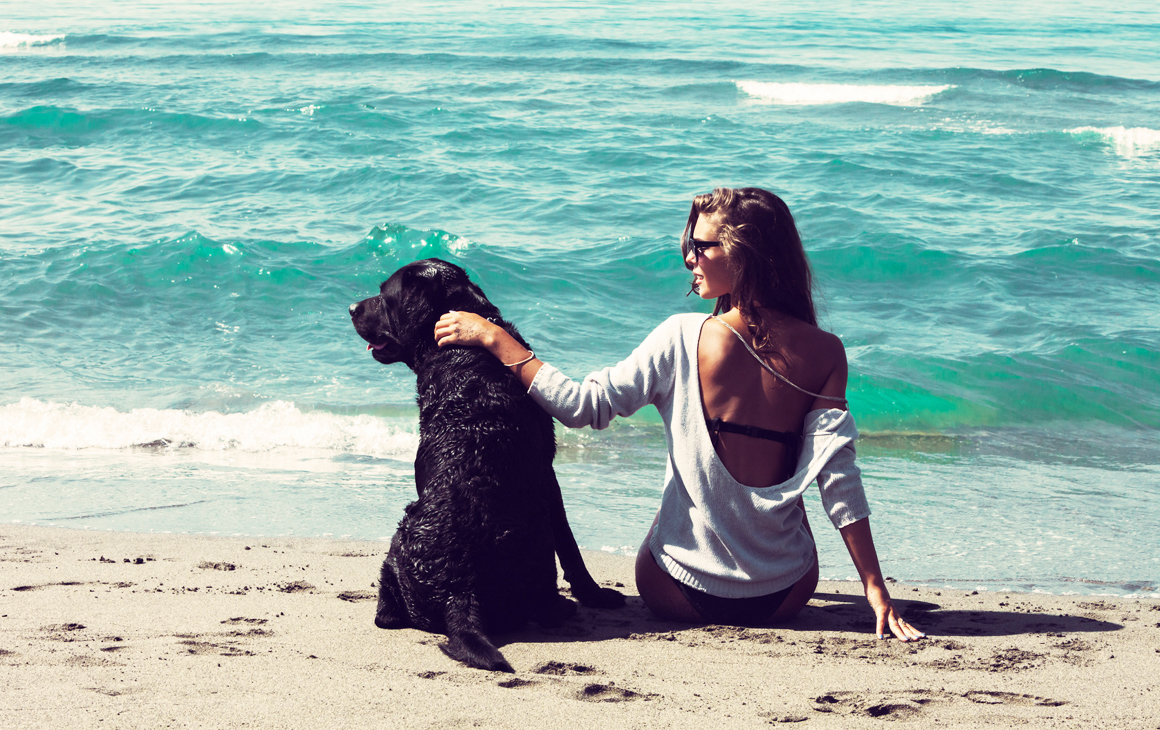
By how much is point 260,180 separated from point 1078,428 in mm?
10815

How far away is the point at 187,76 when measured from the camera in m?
20.3

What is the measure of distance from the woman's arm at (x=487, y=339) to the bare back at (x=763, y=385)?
0.56m

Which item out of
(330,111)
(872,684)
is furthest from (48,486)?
(330,111)

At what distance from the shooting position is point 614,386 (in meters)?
2.89

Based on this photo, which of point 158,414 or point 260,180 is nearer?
point 158,414

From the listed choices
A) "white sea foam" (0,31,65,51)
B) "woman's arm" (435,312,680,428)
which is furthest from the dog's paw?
"white sea foam" (0,31,65,51)

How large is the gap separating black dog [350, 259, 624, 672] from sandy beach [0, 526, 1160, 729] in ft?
0.33

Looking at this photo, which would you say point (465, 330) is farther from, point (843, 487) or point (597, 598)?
point (843, 487)

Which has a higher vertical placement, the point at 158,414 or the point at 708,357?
the point at 708,357

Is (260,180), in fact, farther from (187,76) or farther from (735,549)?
(735,549)

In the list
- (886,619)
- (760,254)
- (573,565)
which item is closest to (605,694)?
(573,565)

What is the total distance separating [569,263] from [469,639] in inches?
309

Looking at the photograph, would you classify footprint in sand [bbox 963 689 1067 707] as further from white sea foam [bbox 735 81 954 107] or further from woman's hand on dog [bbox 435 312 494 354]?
white sea foam [bbox 735 81 954 107]

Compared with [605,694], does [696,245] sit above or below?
above
